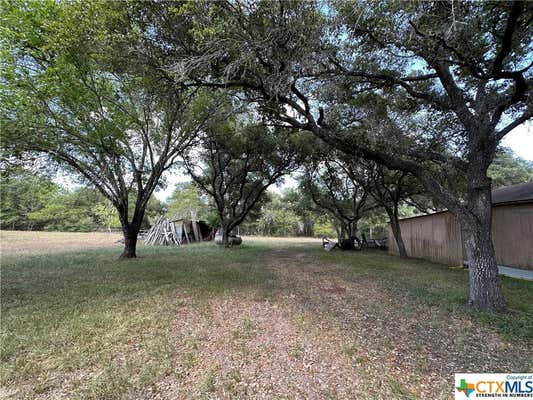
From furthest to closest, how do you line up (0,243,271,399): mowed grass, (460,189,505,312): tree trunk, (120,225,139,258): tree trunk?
(120,225,139,258): tree trunk → (460,189,505,312): tree trunk → (0,243,271,399): mowed grass

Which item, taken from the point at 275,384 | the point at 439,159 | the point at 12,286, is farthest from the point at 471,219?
the point at 12,286

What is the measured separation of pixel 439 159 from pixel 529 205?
4821 millimetres

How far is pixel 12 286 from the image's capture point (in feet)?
17.3

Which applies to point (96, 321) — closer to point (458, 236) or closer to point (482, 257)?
point (482, 257)

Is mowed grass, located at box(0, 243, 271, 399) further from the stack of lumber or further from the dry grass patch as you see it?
the stack of lumber

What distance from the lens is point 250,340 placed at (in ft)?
9.66

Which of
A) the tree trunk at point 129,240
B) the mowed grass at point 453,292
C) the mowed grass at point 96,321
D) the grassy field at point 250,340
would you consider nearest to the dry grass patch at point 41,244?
the tree trunk at point 129,240

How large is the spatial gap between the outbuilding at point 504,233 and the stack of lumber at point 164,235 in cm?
1521

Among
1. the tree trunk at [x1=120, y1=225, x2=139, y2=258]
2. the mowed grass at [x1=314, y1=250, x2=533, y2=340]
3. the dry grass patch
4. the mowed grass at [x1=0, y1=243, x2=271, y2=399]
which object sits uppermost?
the tree trunk at [x1=120, y1=225, x2=139, y2=258]

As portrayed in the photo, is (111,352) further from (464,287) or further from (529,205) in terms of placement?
(529,205)

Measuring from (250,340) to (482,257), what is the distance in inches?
158

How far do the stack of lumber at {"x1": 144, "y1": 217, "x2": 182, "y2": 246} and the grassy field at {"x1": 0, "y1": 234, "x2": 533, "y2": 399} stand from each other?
11668 millimetres

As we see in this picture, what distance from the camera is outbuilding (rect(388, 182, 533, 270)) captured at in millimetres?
6656

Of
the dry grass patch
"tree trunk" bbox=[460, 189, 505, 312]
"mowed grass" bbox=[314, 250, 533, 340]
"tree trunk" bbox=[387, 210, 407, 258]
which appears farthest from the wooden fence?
the dry grass patch
